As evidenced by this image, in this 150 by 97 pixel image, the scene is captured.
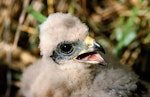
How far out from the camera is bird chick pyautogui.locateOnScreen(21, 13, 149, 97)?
2.77m

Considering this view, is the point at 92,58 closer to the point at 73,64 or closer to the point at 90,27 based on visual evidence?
the point at 73,64

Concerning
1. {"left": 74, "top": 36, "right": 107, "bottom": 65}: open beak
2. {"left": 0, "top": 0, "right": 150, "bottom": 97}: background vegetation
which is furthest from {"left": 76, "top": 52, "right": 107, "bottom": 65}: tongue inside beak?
{"left": 0, "top": 0, "right": 150, "bottom": 97}: background vegetation

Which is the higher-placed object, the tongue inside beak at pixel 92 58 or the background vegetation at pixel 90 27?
the background vegetation at pixel 90 27

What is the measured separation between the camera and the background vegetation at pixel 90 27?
3.66 metres

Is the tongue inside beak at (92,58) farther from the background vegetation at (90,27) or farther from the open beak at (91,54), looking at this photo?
the background vegetation at (90,27)

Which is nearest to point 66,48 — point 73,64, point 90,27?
point 73,64

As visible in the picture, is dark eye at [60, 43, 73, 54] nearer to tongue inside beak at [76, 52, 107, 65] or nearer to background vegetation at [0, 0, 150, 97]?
tongue inside beak at [76, 52, 107, 65]

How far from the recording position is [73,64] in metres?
2.77

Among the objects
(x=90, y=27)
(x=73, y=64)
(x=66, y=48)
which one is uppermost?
(x=90, y=27)

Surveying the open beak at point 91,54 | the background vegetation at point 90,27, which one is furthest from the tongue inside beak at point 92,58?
the background vegetation at point 90,27

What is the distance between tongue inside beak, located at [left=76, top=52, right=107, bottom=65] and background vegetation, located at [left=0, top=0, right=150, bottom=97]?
75 cm

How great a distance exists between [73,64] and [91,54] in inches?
4.6

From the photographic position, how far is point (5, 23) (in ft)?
12.7

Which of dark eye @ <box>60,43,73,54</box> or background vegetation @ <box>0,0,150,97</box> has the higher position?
background vegetation @ <box>0,0,150,97</box>
